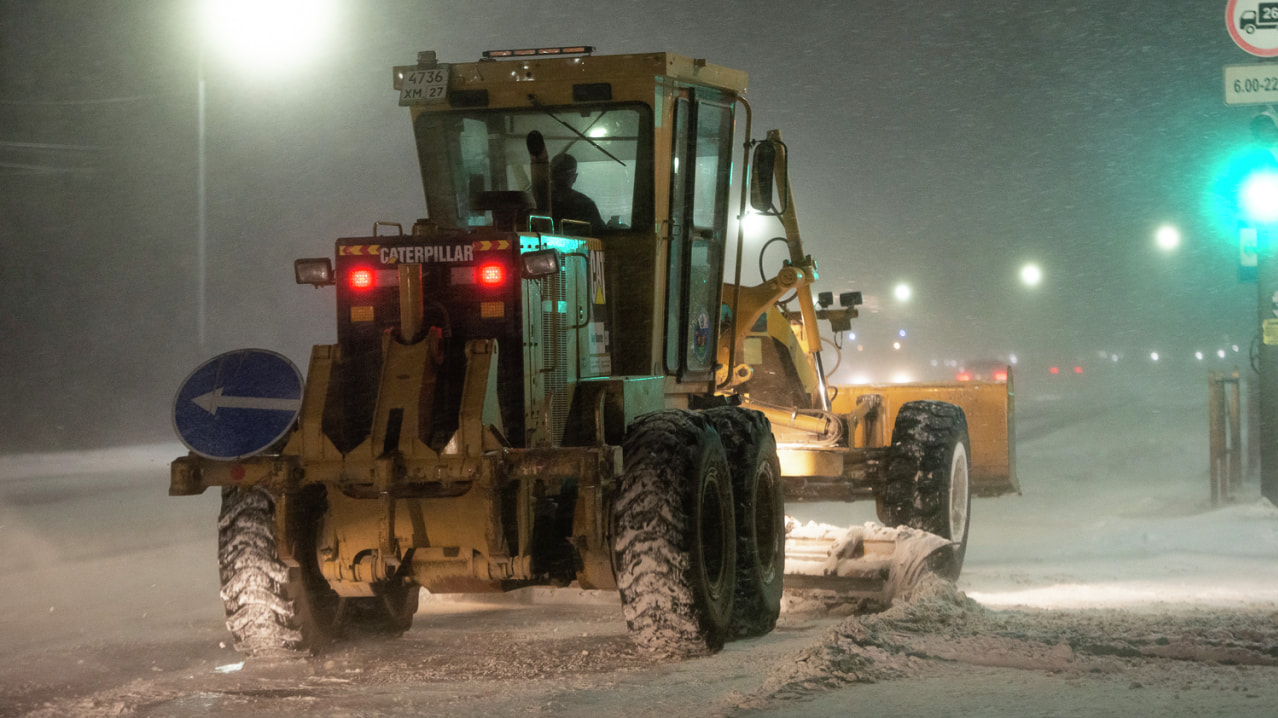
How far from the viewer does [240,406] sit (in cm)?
756

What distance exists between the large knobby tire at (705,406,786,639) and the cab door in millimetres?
856

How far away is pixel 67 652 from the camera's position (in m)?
8.51

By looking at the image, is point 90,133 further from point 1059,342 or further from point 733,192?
point 1059,342

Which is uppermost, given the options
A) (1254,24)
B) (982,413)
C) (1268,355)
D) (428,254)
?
(1254,24)

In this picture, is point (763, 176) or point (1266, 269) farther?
point (1266, 269)

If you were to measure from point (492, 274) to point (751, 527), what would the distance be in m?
2.38

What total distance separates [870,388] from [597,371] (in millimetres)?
6304

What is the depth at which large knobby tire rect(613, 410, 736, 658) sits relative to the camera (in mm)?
7375

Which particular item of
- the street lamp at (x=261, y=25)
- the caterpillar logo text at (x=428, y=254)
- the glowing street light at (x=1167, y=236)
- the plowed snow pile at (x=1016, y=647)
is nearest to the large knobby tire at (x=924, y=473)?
the plowed snow pile at (x=1016, y=647)

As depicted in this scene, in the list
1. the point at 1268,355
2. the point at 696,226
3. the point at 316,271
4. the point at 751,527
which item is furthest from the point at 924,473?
the point at 1268,355

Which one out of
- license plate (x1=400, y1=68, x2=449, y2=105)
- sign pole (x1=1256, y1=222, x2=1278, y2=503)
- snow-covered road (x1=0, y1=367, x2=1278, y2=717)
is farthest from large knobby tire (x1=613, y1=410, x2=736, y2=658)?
sign pole (x1=1256, y1=222, x2=1278, y2=503)

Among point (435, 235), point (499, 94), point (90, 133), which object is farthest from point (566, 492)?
point (90, 133)

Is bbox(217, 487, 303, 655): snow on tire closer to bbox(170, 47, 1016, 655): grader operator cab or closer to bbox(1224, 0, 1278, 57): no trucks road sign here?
bbox(170, 47, 1016, 655): grader operator cab

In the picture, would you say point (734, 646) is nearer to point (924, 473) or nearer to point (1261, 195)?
point (924, 473)
